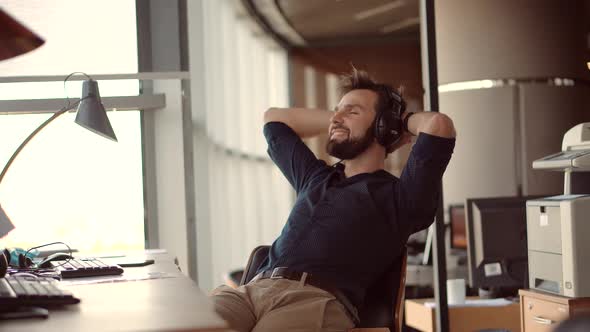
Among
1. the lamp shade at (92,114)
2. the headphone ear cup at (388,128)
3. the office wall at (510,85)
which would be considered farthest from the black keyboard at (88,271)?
the office wall at (510,85)

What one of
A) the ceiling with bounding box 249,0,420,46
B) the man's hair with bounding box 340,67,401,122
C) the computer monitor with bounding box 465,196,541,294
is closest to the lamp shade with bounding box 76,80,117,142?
the man's hair with bounding box 340,67,401,122

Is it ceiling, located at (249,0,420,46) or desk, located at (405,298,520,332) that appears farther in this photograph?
ceiling, located at (249,0,420,46)

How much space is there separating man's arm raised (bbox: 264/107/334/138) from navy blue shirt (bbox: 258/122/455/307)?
1.63 feet

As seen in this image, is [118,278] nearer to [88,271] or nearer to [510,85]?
[88,271]

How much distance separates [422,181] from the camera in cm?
267

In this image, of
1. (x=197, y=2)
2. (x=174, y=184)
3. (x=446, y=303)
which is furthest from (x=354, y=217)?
(x=197, y=2)

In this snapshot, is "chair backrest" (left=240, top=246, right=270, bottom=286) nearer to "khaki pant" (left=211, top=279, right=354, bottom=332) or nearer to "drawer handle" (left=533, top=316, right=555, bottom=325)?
"khaki pant" (left=211, top=279, right=354, bottom=332)

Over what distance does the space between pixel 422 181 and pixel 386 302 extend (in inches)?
15.7

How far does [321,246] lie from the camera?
2.71m

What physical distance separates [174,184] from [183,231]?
0.24 m

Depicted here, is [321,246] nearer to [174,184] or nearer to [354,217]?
[354,217]

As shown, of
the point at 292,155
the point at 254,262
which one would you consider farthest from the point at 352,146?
the point at 254,262

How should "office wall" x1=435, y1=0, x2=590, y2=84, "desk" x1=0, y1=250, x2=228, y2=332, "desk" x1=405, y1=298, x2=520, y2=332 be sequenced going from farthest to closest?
"office wall" x1=435, y1=0, x2=590, y2=84 → "desk" x1=405, y1=298, x2=520, y2=332 → "desk" x1=0, y1=250, x2=228, y2=332

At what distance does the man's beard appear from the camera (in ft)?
9.71
